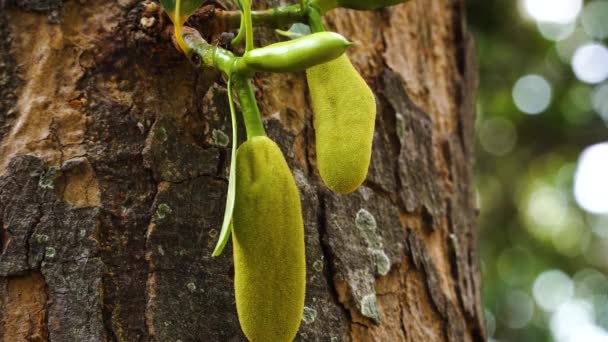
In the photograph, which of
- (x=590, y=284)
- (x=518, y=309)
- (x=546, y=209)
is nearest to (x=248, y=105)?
(x=518, y=309)

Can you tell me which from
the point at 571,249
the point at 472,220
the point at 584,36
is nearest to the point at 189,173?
the point at 472,220

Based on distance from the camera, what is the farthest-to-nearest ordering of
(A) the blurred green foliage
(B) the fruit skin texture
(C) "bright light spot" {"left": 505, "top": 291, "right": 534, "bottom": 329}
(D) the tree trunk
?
(C) "bright light spot" {"left": 505, "top": 291, "right": 534, "bottom": 329} → (A) the blurred green foliage → (D) the tree trunk → (B) the fruit skin texture

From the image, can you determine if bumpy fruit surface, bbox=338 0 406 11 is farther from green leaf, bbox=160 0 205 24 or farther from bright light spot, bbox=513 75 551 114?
bright light spot, bbox=513 75 551 114

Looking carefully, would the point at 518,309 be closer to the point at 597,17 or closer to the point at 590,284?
the point at 590,284

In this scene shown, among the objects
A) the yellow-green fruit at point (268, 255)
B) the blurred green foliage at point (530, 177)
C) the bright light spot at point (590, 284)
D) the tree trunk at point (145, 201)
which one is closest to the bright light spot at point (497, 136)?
the blurred green foliage at point (530, 177)

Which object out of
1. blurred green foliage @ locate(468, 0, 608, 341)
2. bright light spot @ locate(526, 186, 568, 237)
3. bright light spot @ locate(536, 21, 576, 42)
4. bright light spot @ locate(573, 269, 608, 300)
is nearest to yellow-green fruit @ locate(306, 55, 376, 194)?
blurred green foliage @ locate(468, 0, 608, 341)

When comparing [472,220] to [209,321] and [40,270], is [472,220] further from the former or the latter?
[40,270]

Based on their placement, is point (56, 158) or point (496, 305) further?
point (496, 305)
